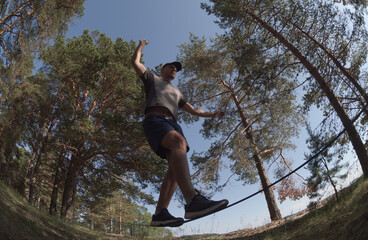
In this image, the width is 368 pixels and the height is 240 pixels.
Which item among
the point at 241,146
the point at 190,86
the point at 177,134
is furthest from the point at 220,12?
the point at 177,134

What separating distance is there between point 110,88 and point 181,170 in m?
10.4

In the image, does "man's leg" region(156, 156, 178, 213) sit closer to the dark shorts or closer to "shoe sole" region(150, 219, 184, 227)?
"shoe sole" region(150, 219, 184, 227)

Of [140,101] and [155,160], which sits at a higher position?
[140,101]

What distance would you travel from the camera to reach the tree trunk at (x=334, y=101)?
16.3 ft

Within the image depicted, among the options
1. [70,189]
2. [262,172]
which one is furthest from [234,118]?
[70,189]

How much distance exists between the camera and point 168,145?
1.98m

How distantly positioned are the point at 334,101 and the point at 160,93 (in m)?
5.02

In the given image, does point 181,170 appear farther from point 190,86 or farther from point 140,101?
point 190,86

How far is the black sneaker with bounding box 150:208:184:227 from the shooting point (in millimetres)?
2022

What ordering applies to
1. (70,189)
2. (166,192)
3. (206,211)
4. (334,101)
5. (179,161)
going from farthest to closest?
(70,189) < (334,101) < (166,192) < (179,161) < (206,211)

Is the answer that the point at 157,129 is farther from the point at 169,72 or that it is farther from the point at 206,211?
the point at 169,72

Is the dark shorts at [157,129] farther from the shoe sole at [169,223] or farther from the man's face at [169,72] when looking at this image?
the man's face at [169,72]

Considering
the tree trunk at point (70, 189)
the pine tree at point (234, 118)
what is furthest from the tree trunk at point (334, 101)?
the tree trunk at point (70, 189)

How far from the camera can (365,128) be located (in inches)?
216
